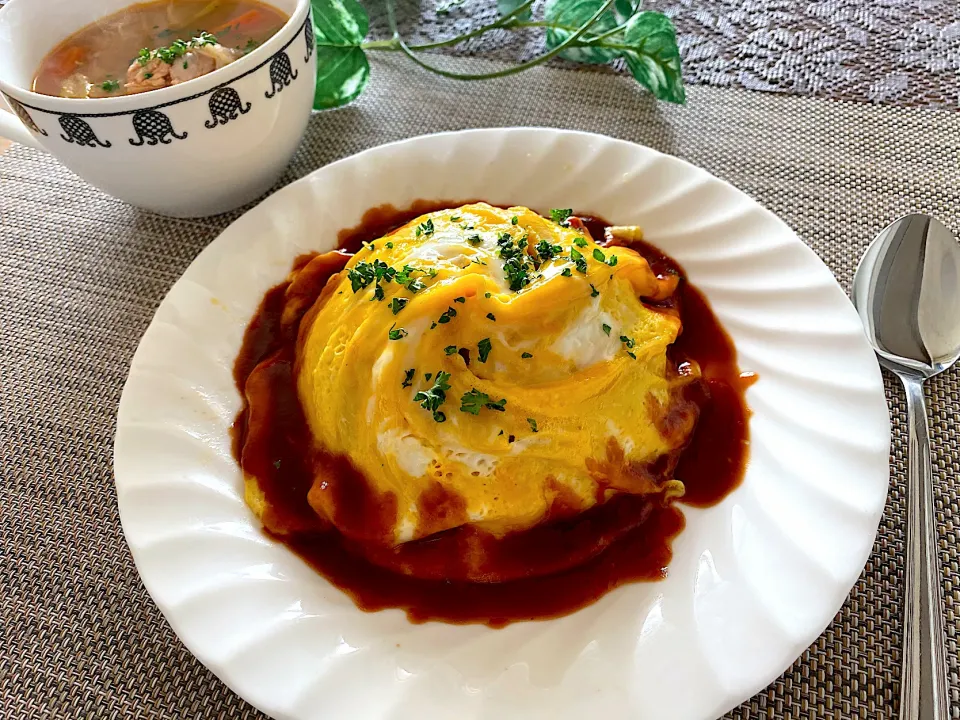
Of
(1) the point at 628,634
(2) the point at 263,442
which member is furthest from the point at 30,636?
(1) the point at 628,634

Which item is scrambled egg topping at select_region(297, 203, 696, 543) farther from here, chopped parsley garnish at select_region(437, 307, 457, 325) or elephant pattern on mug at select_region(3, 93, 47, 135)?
elephant pattern on mug at select_region(3, 93, 47, 135)

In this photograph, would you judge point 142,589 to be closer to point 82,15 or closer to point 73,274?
point 73,274

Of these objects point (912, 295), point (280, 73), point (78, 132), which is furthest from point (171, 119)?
point (912, 295)

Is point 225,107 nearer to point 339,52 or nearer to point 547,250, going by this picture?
point 339,52

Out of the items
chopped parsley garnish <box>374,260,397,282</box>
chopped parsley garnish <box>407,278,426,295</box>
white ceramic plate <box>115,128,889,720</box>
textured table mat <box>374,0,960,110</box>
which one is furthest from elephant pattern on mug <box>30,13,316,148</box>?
textured table mat <box>374,0,960,110</box>

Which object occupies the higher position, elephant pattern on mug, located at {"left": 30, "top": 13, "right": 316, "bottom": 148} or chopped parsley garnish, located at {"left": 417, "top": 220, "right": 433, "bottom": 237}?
elephant pattern on mug, located at {"left": 30, "top": 13, "right": 316, "bottom": 148}

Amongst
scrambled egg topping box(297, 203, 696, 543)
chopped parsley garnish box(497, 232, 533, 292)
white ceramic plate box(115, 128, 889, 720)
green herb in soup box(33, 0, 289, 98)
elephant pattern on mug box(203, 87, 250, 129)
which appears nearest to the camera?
white ceramic plate box(115, 128, 889, 720)

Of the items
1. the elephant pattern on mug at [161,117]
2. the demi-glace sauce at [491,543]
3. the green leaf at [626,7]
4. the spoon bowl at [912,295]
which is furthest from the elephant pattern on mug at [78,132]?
the spoon bowl at [912,295]
